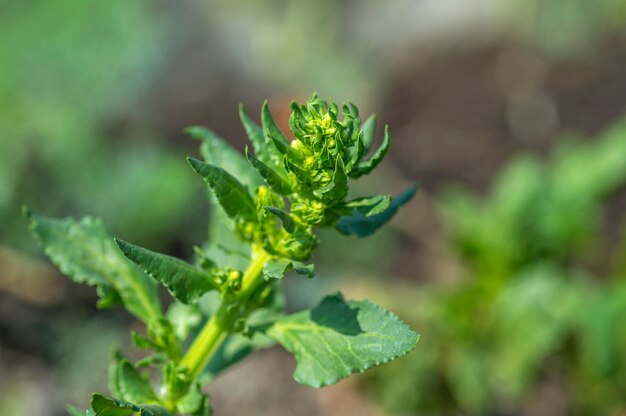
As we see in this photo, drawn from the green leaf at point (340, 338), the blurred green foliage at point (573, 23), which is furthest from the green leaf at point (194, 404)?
the blurred green foliage at point (573, 23)

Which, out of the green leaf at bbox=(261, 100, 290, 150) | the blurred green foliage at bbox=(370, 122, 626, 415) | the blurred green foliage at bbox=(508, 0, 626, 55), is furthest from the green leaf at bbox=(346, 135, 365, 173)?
the blurred green foliage at bbox=(508, 0, 626, 55)

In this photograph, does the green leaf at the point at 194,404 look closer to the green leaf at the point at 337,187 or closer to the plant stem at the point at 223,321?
the plant stem at the point at 223,321

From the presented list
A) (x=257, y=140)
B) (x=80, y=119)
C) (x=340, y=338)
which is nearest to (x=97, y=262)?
(x=257, y=140)

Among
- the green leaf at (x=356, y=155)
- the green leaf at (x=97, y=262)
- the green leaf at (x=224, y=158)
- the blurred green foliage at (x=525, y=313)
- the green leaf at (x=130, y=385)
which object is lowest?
the green leaf at (x=130, y=385)

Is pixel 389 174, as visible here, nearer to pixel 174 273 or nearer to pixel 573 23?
pixel 573 23

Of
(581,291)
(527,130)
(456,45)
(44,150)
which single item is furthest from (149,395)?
(456,45)

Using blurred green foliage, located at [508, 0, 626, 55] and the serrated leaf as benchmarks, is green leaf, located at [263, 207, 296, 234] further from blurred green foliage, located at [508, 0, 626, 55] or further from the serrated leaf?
blurred green foliage, located at [508, 0, 626, 55]

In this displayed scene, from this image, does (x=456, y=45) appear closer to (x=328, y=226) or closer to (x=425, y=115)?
(x=425, y=115)
